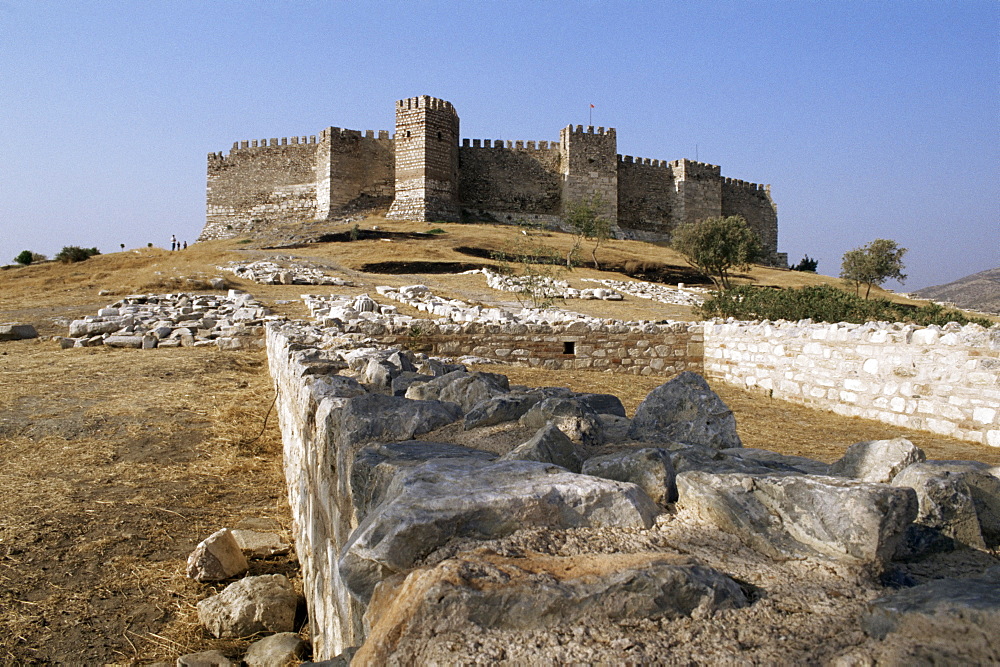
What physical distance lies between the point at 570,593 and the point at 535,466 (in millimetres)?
520

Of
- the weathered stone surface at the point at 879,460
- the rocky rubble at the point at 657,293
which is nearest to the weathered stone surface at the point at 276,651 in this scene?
the weathered stone surface at the point at 879,460

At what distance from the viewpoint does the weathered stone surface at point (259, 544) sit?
3510mm

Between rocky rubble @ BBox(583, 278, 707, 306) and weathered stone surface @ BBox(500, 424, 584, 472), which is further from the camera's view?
rocky rubble @ BBox(583, 278, 707, 306)

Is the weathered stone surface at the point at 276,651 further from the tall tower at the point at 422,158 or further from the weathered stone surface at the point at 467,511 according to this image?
the tall tower at the point at 422,158

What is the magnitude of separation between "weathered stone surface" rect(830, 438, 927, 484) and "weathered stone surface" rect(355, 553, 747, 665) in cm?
74

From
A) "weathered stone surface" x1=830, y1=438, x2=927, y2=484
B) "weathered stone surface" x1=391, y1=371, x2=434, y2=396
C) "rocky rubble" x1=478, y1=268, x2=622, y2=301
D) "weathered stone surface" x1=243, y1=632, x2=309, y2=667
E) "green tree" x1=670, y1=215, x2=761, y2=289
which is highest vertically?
"green tree" x1=670, y1=215, x2=761, y2=289

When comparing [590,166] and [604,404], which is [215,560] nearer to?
[604,404]

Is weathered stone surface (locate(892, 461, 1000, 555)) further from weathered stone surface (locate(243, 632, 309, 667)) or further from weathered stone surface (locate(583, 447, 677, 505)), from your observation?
weathered stone surface (locate(243, 632, 309, 667))

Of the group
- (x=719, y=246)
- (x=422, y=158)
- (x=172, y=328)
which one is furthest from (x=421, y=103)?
(x=172, y=328)

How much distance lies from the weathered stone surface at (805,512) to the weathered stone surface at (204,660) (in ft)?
6.37

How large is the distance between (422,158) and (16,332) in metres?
29.5

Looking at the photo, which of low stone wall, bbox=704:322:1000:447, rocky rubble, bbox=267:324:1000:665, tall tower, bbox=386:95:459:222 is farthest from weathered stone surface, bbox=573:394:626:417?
tall tower, bbox=386:95:459:222

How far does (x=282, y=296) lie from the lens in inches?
647

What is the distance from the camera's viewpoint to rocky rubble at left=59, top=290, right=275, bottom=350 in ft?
33.3
